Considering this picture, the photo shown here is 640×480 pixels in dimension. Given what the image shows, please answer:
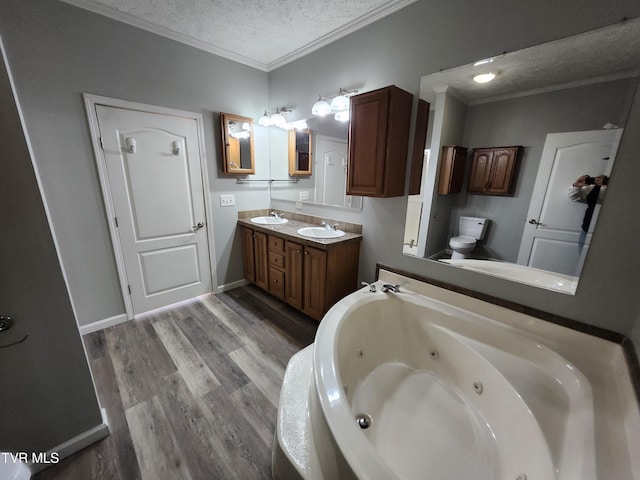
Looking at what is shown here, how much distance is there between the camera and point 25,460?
117cm

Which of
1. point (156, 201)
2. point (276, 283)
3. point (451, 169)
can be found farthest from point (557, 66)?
point (156, 201)

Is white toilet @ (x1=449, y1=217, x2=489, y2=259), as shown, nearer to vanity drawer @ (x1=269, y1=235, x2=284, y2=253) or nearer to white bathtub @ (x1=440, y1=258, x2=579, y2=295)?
white bathtub @ (x1=440, y1=258, x2=579, y2=295)

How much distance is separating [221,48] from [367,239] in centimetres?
242

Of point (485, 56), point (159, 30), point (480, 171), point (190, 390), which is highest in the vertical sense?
point (159, 30)

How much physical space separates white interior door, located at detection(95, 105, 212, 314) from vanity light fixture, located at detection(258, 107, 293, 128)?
75 centimetres

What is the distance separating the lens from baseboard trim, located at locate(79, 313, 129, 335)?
219cm

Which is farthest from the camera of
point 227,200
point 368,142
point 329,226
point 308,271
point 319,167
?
point 227,200

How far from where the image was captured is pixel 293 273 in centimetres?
239

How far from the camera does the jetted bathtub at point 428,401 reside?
929mm

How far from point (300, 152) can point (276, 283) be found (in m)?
1.53

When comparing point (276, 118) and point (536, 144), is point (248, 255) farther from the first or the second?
point (536, 144)

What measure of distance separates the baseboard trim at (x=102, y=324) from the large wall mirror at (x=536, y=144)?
2.90 m

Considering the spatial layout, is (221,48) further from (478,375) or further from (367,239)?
(478,375)

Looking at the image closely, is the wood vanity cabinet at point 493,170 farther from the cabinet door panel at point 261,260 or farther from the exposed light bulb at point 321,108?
the cabinet door panel at point 261,260
